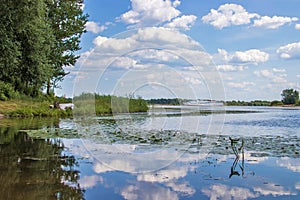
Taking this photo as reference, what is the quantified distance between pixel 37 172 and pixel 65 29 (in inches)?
1108

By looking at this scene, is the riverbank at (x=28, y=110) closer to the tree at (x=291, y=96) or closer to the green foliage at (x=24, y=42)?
the green foliage at (x=24, y=42)

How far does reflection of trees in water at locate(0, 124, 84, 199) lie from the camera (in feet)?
20.0

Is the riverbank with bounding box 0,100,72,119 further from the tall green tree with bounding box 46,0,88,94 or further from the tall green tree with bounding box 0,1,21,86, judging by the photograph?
the tall green tree with bounding box 0,1,21,86

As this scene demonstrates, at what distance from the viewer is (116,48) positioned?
10.6 m

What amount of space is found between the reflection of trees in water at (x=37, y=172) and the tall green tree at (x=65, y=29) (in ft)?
69.2

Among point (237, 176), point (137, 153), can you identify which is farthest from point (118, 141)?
point (237, 176)

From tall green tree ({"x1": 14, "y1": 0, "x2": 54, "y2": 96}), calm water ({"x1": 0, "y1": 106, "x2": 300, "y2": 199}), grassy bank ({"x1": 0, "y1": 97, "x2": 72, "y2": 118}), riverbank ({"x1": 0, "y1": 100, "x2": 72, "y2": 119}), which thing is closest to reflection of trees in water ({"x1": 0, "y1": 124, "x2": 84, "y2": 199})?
calm water ({"x1": 0, "y1": 106, "x2": 300, "y2": 199})

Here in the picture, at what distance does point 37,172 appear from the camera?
7.68m

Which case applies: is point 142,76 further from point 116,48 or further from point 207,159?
point 207,159

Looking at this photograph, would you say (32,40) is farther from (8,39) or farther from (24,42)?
(8,39)

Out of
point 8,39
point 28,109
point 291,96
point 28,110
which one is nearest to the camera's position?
point 8,39

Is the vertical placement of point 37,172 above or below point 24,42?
below

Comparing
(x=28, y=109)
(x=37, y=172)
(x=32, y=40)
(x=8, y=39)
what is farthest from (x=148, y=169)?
(x=28, y=109)

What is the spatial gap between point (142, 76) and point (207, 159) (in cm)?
328
